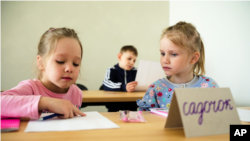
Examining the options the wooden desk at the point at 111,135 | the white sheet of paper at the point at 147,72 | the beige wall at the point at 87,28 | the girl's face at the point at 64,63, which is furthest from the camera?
the beige wall at the point at 87,28

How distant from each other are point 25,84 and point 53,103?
→ 34 cm

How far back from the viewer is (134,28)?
3.82 m

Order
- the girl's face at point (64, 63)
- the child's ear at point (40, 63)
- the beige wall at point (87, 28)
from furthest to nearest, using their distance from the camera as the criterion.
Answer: the beige wall at point (87, 28)
the child's ear at point (40, 63)
the girl's face at point (64, 63)

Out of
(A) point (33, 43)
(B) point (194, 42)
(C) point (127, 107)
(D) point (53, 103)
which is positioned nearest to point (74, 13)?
(A) point (33, 43)

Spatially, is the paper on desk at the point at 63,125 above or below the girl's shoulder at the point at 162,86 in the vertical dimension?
below

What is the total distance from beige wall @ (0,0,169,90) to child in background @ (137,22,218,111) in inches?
87.3

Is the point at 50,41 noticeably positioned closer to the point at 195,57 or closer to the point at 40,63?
the point at 40,63

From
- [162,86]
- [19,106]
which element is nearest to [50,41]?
[19,106]

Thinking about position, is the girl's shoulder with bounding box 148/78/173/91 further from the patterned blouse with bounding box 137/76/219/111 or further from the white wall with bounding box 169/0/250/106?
the white wall with bounding box 169/0/250/106

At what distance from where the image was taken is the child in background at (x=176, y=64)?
1.07 meters

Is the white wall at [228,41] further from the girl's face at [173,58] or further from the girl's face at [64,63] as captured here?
the girl's face at [64,63]

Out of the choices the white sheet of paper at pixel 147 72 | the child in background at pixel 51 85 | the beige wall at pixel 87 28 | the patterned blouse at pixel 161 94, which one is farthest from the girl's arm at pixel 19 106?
the beige wall at pixel 87 28

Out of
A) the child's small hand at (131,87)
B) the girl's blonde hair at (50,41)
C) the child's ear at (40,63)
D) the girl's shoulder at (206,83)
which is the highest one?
the girl's blonde hair at (50,41)

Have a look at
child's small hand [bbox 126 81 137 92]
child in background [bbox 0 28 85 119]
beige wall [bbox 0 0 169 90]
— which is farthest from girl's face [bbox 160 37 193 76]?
beige wall [bbox 0 0 169 90]
